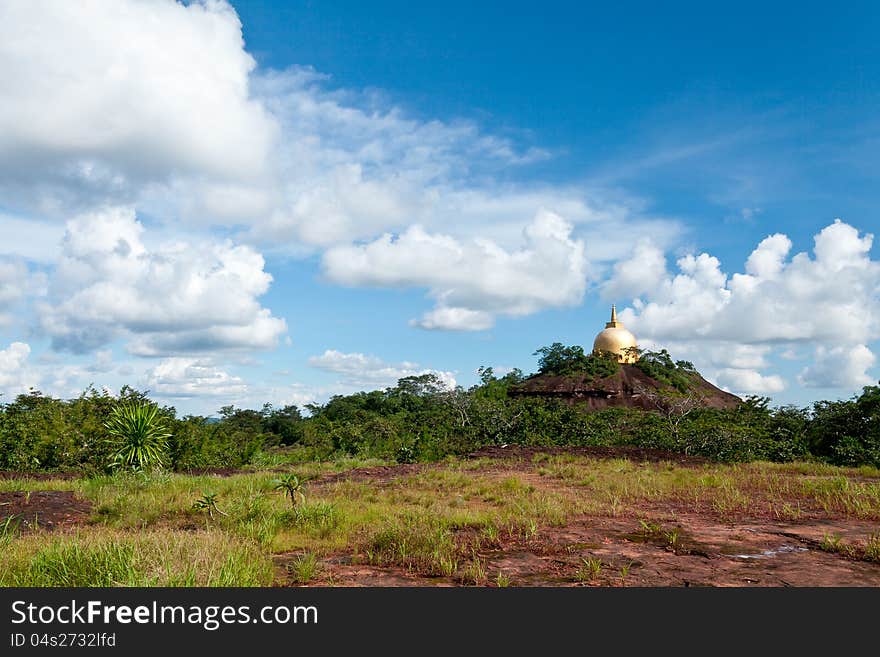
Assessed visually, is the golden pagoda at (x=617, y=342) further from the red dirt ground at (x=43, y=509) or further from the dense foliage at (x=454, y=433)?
the red dirt ground at (x=43, y=509)

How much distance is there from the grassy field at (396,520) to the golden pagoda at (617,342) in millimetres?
33797

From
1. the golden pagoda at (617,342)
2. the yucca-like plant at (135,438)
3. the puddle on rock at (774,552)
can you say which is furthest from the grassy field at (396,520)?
the golden pagoda at (617,342)

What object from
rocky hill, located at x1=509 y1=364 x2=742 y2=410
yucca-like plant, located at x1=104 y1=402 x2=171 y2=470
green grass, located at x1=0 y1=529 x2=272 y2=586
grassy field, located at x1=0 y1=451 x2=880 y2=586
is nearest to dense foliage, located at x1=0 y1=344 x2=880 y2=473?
yucca-like plant, located at x1=104 y1=402 x2=171 y2=470

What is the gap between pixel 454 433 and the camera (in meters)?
25.1

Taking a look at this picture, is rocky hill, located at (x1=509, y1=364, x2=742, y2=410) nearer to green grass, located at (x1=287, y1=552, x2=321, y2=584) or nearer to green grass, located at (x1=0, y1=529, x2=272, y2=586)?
green grass, located at (x1=287, y1=552, x2=321, y2=584)

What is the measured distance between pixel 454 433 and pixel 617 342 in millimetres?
29750

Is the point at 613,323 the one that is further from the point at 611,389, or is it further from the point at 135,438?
the point at 135,438

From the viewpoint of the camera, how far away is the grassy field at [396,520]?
598cm

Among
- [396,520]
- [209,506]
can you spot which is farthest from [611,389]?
[209,506]

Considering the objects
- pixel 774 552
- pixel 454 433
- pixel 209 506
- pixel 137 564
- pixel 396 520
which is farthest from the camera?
pixel 454 433

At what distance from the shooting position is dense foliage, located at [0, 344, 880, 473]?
17719mm
